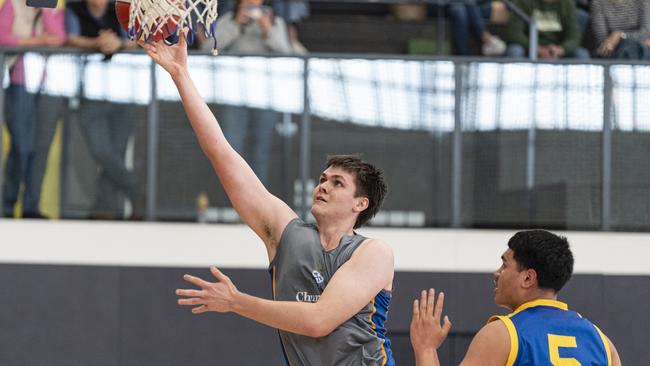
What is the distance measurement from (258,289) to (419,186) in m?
1.39

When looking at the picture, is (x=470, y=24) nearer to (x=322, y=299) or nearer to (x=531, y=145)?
(x=531, y=145)

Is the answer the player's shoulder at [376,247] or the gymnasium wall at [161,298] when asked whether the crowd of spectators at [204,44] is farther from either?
the player's shoulder at [376,247]

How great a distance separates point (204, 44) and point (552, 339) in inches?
176

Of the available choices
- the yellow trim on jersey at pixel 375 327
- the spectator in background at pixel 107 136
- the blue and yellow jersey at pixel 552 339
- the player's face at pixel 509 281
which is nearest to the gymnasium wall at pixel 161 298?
the spectator in background at pixel 107 136

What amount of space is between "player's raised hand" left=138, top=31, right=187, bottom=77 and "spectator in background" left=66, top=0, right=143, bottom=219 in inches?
137

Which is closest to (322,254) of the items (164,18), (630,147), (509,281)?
(509,281)

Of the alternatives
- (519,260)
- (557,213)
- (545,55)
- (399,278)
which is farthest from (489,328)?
(545,55)

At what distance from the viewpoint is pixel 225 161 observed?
4.03 meters

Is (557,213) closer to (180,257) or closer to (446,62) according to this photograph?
(446,62)

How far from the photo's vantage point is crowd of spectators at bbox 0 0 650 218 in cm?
761

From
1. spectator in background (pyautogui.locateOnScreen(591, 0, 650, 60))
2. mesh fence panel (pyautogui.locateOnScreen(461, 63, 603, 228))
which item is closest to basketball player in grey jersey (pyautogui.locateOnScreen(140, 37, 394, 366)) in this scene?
mesh fence panel (pyautogui.locateOnScreen(461, 63, 603, 228))

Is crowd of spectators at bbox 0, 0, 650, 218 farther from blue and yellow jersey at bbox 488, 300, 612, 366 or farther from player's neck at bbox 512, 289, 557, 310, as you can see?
blue and yellow jersey at bbox 488, 300, 612, 366

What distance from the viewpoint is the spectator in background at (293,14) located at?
26.9ft

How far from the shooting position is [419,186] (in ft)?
25.6
